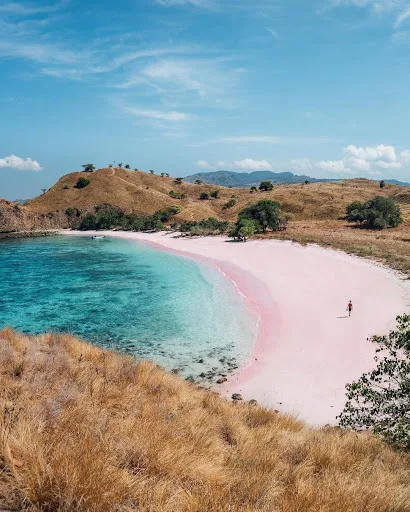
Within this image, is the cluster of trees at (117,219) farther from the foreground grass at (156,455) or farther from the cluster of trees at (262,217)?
the foreground grass at (156,455)

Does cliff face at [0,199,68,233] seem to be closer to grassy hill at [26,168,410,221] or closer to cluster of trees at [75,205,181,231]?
grassy hill at [26,168,410,221]

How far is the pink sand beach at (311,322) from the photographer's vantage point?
1666 cm

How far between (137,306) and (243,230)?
41175mm

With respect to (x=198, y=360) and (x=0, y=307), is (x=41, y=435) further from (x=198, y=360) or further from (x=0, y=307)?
(x=0, y=307)

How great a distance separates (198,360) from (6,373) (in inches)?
507

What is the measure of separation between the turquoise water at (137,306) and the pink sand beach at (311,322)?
2.14 m

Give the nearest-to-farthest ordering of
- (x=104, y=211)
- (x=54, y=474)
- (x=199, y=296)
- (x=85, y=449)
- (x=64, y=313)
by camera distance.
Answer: (x=54, y=474), (x=85, y=449), (x=64, y=313), (x=199, y=296), (x=104, y=211)

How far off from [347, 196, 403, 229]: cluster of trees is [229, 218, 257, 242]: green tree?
27984 millimetres

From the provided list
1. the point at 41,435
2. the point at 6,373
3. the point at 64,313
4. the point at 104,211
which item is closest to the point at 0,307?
the point at 64,313

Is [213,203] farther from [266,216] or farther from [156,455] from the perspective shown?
[156,455]

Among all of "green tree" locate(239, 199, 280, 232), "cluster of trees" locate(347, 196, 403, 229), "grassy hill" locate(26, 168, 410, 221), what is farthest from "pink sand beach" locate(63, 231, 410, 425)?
"grassy hill" locate(26, 168, 410, 221)

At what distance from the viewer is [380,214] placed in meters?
76.6

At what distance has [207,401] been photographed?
10.4m

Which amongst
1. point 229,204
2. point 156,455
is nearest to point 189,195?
point 229,204
